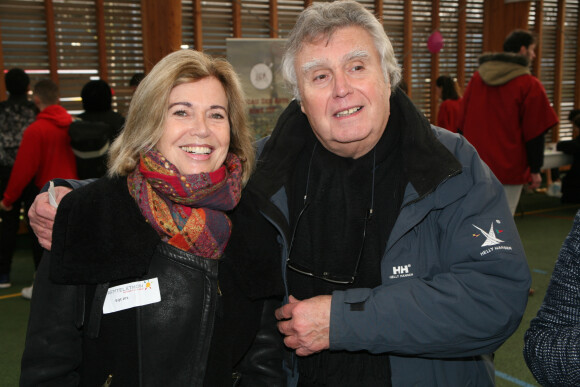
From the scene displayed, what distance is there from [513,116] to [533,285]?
1.72m

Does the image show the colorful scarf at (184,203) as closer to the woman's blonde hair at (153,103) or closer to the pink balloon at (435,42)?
the woman's blonde hair at (153,103)

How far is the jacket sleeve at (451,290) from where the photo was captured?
5.17ft

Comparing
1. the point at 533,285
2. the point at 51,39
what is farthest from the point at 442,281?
the point at 51,39

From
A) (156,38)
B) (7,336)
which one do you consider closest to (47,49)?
(156,38)

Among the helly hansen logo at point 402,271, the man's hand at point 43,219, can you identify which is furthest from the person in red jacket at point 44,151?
the helly hansen logo at point 402,271

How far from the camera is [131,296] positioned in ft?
5.22

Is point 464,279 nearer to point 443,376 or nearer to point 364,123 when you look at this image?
point 443,376

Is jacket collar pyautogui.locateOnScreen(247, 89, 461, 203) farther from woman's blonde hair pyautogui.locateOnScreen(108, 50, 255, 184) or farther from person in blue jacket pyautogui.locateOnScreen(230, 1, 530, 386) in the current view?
woman's blonde hair pyautogui.locateOnScreen(108, 50, 255, 184)

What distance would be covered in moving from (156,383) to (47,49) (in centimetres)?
744

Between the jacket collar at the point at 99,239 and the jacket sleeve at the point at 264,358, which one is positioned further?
the jacket sleeve at the point at 264,358

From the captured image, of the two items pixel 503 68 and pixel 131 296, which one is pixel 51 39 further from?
pixel 131 296

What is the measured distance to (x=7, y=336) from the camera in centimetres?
430

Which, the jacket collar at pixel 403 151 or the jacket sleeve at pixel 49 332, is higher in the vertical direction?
the jacket collar at pixel 403 151

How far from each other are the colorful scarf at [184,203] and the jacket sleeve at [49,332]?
1.09 feet
